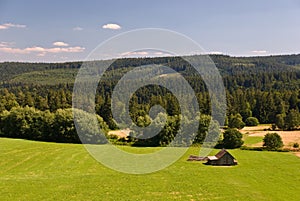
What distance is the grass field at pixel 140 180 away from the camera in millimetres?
28484

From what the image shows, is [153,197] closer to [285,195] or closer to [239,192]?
[239,192]

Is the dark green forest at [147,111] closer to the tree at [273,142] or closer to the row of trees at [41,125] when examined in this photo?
the row of trees at [41,125]

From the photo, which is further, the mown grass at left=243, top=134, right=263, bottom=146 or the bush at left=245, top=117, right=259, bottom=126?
the bush at left=245, top=117, right=259, bottom=126

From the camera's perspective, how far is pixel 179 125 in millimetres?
65375

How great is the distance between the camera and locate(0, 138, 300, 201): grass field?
1121 inches

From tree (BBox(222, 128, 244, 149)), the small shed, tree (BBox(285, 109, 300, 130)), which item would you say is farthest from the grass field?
tree (BBox(285, 109, 300, 130))

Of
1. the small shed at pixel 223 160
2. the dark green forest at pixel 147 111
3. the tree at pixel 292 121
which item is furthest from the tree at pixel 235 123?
the small shed at pixel 223 160

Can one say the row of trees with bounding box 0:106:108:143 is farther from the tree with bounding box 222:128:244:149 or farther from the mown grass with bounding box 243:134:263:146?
the mown grass with bounding box 243:134:263:146

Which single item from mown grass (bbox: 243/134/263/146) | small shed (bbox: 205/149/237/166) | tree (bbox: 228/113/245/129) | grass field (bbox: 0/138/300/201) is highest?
tree (bbox: 228/113/245/129)

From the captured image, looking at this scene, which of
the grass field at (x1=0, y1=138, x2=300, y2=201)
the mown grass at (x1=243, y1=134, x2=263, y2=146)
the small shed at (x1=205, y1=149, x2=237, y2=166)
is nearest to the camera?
the grass field at (x1=0, y1=138, x2=300, y2=201)

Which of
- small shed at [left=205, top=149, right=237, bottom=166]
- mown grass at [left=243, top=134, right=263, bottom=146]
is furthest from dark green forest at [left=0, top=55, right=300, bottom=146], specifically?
small shed at [left=205, top=149, right=237, bottom=166]

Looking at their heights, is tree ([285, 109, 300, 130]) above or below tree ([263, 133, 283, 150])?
above

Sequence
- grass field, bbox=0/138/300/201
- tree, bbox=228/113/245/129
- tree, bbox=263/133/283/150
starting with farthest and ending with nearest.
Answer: tree, bbox=228/113/245/129, tree, bbox=263/133/283/150, grass field, bbox=0/138/300/201

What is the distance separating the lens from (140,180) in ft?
110
